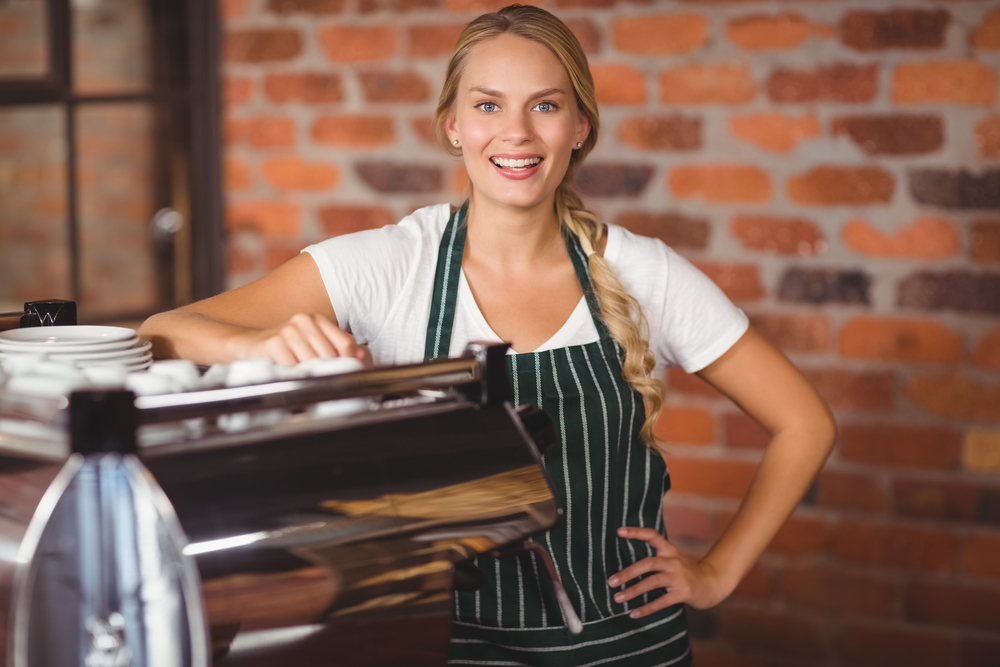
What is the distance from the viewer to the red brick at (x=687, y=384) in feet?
5.78

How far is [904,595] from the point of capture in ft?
5.56

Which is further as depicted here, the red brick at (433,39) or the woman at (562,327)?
the red brick at (433,39)

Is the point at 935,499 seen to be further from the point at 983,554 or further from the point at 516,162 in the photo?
the point at 516,162

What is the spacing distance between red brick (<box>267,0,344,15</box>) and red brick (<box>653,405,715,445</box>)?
1047mm

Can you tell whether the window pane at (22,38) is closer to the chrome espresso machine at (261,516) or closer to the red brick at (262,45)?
the red brick at (262,45)

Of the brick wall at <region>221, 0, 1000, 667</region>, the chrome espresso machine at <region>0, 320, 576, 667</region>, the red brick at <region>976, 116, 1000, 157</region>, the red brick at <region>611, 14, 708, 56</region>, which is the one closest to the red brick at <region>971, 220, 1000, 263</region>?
the brick wall at <region>221, 0, 1000, 667</region>

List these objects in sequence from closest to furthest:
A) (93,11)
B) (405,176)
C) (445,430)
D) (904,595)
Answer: (445,430) → (904,595) → (405,176) → (93,11)

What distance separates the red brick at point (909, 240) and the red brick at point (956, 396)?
0.70 feet

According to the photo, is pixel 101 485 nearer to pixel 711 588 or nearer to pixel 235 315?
pixel 235 315

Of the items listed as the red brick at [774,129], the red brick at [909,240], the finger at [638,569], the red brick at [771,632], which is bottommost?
the red brick at [771,632]

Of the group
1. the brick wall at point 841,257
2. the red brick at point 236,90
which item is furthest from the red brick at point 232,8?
the brick wall at point 841,257

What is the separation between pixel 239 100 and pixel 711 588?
141 centimetres

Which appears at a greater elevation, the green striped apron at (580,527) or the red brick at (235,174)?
the red brick at (235,174)

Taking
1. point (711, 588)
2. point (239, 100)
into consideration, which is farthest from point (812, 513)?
point (239, 100)
